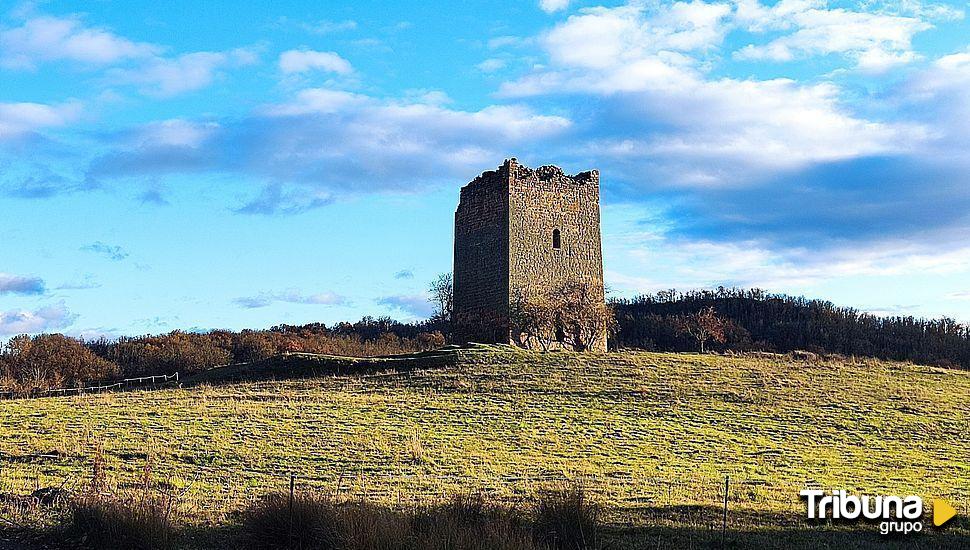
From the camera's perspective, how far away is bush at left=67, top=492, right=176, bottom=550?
32.5 feet

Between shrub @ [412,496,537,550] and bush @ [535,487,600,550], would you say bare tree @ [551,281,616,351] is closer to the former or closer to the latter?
shrub @ [412,496,537,550]

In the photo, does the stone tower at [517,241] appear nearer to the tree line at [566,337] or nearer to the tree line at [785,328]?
the tree line at [566,337]

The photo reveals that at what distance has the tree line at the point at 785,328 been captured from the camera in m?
76.9

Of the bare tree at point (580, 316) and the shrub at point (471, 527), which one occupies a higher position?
the bare tree at point (580, 316)

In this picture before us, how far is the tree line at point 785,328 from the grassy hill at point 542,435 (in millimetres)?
38350

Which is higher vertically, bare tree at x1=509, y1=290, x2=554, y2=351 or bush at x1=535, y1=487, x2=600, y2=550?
bare tree at x1=509, y1=290, x2=554, y2=351

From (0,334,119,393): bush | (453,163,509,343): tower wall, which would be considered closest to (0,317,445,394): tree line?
(0,334,119,393): bush

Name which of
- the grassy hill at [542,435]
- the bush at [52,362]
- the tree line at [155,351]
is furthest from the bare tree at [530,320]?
the bush at [52,362]

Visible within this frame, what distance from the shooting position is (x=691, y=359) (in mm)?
36875

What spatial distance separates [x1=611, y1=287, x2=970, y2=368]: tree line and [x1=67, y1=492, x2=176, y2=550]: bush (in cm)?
6076

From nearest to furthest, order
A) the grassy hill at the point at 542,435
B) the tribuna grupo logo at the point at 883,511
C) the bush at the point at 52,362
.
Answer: the tribuna grupo logo at the point at 883,511, the grassy hill at the point at 542,435, the bush at the point at 52,362

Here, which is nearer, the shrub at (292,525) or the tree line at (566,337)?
the shrub at (292,525)

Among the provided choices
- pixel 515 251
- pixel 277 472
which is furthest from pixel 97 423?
pixel 515 251

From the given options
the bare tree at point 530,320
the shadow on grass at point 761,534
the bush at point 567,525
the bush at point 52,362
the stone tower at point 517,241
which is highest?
the stone tower at point 517,241
